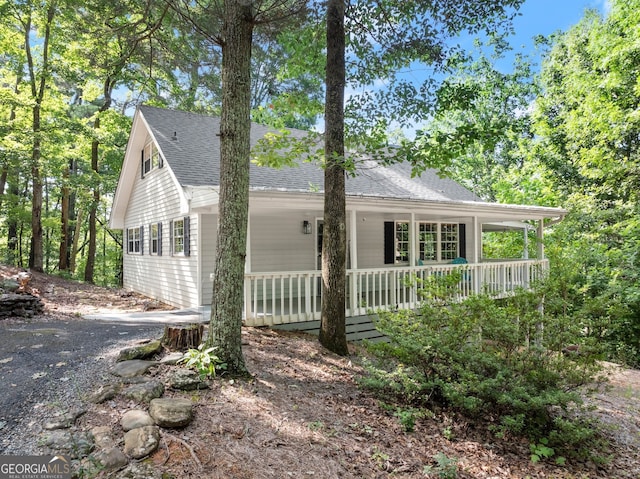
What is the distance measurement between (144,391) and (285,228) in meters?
6.93

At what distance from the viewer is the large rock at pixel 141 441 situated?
8.77 ft

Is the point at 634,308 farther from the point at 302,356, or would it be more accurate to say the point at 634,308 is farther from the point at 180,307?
the point at 180,307

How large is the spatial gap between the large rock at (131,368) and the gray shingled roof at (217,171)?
196 inches

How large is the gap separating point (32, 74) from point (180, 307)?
11.6m

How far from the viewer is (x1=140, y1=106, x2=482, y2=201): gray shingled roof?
376 inches

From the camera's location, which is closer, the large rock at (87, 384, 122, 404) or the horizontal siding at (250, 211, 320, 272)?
the large rock at (87, 384, 122, 404)

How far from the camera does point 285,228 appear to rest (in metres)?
10.2

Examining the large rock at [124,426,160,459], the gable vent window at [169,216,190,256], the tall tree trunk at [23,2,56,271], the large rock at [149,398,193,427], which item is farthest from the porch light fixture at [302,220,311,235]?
the tall tree trunk at [23,2,56,271]

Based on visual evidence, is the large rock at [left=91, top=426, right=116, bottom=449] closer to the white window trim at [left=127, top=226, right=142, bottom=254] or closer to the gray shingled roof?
the gray shingled roof

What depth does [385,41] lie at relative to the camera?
6961 mm

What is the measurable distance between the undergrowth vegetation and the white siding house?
2.21 metres

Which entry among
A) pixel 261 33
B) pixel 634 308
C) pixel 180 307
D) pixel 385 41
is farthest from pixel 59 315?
pixel 634 308

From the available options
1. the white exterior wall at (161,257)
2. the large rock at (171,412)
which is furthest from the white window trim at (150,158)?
the large rock at (171,412)

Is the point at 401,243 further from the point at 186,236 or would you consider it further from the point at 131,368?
the point at 131,368
